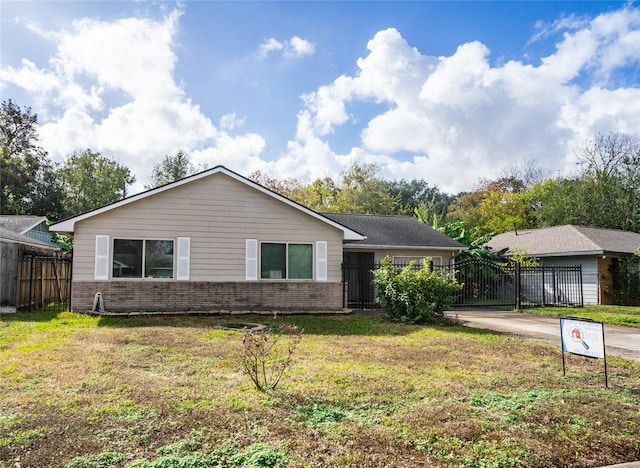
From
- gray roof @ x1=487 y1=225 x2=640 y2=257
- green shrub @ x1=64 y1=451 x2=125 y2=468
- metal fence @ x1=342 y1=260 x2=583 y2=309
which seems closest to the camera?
green shrub @ x1=64 y1=451 x2=125 y2=468

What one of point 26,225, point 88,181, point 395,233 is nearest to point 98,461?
point 395,233

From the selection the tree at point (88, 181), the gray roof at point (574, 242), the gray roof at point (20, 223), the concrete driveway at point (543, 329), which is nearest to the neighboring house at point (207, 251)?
the concrete driveway at point (543, 329)

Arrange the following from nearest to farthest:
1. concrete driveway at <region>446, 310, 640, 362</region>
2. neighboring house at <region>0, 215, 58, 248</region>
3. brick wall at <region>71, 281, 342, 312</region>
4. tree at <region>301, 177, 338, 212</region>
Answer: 1. concrete driveway at <region>446, 310, 640, 362</region>
2. brick wall at <region>71, 281, 342, 312</region>
3. neighboring house at <region>0, 215, 58, 248</region>
4. tree at <region>301, 177, 338, 212</region>

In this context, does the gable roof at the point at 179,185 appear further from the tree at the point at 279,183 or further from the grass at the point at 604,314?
the tree at the point at 279,183

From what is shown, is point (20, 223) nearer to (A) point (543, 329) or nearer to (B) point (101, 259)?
(B) point (101, 259)

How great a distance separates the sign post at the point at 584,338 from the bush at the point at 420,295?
5150 millimetres

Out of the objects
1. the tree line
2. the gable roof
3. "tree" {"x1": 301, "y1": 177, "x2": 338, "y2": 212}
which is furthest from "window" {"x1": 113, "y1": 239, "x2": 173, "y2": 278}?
"tree" {"x1": 301, "y1": 177, "x2": 338, "y2": 212}

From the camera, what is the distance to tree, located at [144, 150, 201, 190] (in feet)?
124

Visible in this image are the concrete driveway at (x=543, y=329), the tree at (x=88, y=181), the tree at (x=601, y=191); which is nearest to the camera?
the concrete driveway at (x=543, y=329)

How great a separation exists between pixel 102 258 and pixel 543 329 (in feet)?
40.7

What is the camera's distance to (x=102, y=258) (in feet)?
39.3

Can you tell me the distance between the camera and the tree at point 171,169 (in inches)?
1491

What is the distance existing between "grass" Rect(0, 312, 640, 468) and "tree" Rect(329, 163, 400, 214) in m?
28.1

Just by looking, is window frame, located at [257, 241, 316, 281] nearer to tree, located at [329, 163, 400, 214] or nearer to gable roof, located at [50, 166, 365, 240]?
gable roof, located at [50, 166, 365, 240]
